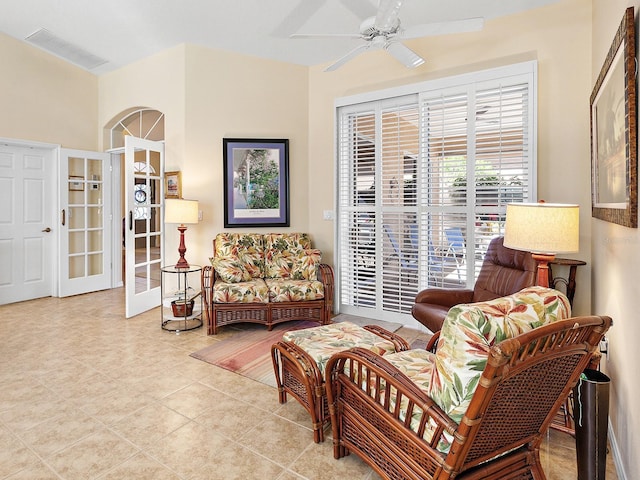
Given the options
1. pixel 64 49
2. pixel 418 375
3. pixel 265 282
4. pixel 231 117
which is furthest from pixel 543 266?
pixel 64 49

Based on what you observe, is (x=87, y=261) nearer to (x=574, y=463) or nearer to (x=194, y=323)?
(x=194, y=323)

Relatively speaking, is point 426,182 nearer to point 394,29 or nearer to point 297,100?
point 394,29

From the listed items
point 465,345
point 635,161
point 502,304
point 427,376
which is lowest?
point 427,376

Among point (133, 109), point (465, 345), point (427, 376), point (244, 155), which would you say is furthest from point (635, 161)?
point (133, 109)

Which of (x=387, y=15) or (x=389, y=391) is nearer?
(x=389, y=391)

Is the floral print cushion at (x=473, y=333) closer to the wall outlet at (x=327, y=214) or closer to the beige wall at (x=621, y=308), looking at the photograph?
the beige wall at (x=621, y=308)

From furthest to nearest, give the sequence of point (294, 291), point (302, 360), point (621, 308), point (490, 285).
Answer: point (294, 291), point (490, 285), point (302, 360), point (621, 308)

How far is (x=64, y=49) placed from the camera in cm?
502

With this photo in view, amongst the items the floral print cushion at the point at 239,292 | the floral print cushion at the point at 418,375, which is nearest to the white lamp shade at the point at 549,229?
the floral print cushion at the point at 418,375

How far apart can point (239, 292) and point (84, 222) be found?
3.24 metres

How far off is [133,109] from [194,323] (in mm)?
3236

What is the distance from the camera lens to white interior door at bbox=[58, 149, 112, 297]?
5414 millimetres

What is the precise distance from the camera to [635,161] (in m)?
1.59

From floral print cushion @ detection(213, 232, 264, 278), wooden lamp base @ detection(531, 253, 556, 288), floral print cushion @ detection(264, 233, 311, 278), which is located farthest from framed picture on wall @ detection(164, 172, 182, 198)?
wooden lamp base @ detection(531, 253, 556, 288)
